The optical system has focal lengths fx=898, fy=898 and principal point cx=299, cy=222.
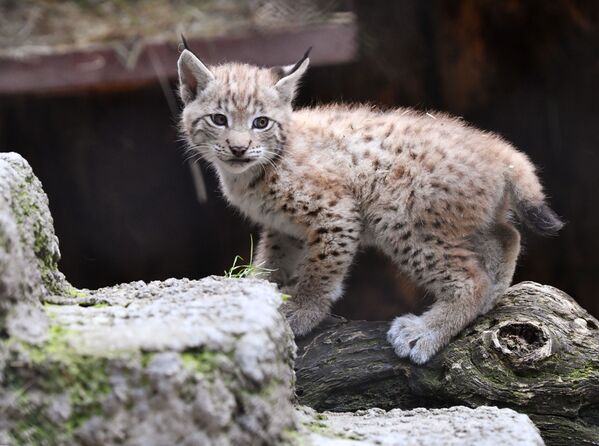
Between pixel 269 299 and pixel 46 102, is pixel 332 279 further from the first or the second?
pixel 46 102

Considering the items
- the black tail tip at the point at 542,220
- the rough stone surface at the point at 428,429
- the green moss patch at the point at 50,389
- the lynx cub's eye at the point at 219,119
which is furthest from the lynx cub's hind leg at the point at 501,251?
the green moss patch at the point at 50,389

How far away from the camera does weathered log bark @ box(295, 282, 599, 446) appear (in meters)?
4.21

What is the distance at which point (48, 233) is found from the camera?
354cm

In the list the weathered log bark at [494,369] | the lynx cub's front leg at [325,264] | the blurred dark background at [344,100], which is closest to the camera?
Result: the weathered log bark at [494,369]

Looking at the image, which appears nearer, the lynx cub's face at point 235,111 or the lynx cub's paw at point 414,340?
the lynx cub's paw at point 414,340

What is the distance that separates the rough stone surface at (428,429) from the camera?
3189 mm

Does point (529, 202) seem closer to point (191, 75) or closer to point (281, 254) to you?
point (281, 254)

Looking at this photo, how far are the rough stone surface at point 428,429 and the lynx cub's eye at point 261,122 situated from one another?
190cm

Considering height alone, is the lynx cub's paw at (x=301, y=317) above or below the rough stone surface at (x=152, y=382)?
below

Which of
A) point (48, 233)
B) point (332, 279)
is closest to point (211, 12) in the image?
point (332, 279)

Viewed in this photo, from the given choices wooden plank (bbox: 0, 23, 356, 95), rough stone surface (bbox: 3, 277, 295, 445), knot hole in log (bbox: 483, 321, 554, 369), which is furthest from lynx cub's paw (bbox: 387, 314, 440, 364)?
wooden plank (bbox: 0, 23, 356, 95)

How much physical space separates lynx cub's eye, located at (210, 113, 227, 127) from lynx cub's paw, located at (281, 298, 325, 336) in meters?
1.09

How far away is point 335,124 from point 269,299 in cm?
231

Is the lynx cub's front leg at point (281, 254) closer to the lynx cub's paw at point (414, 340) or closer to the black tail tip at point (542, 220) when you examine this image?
the lynx cub's paw at point (414, 340)
